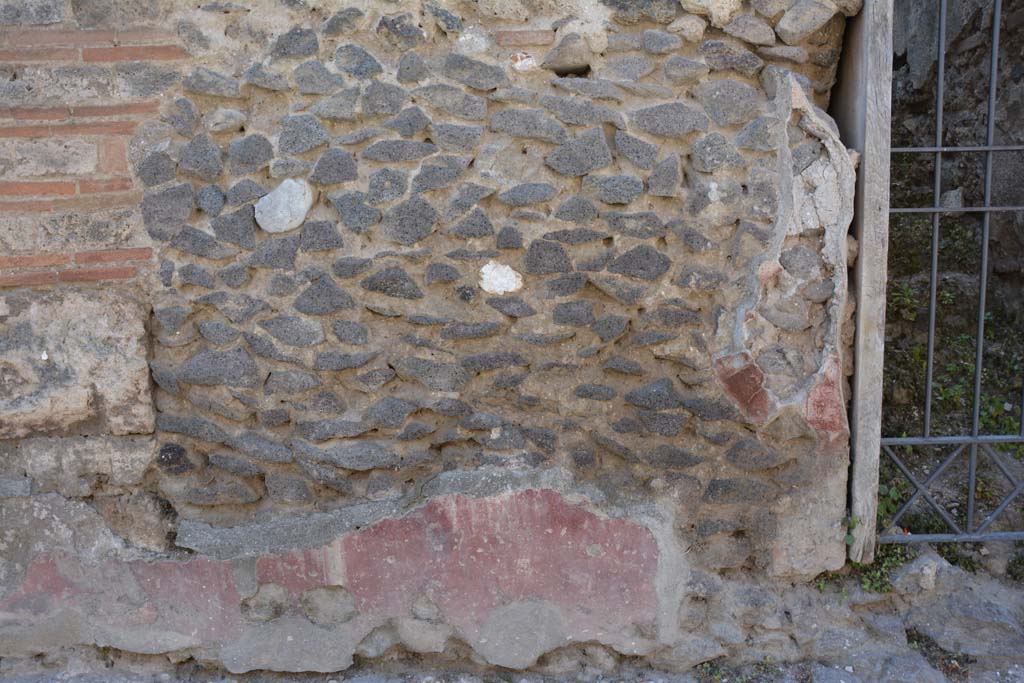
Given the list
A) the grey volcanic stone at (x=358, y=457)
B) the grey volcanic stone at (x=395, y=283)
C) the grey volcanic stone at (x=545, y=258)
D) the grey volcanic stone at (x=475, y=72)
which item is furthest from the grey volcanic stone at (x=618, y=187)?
the grey volcanic stone at (x=358, y=457)

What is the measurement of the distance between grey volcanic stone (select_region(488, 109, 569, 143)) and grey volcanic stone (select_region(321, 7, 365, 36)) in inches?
21.1

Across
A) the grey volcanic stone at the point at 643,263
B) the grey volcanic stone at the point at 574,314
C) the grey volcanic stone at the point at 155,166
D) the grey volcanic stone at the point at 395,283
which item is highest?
the grey volcanic stone at the point at 155,166

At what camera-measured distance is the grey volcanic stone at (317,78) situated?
98.4 inches

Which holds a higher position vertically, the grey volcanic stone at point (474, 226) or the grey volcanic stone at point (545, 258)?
the grey volcanic stone at point (474, 226)

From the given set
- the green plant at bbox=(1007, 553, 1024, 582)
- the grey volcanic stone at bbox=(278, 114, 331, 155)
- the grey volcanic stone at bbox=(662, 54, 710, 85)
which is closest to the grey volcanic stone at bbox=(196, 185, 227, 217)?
the grey volcanic stone at bbox=(278, 114, 331, 155)

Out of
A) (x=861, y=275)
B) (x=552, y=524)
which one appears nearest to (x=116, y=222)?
(x=552, y=524)

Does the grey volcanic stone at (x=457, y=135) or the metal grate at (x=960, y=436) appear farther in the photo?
the metal grate at (x=960, y=436)

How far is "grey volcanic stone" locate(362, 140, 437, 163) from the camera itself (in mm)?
2496

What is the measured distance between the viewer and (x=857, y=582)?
2.71m

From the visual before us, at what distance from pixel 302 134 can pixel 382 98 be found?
0.28 m

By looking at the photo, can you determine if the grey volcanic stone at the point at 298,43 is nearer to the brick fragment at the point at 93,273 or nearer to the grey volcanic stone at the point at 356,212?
the grey volcanic stone at the point at 356,212

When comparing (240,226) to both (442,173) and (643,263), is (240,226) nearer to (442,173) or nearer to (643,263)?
(442,173)

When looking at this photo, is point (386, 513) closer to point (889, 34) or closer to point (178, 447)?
point (178, 447)

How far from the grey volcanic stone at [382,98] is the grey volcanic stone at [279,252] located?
1.55 feet
